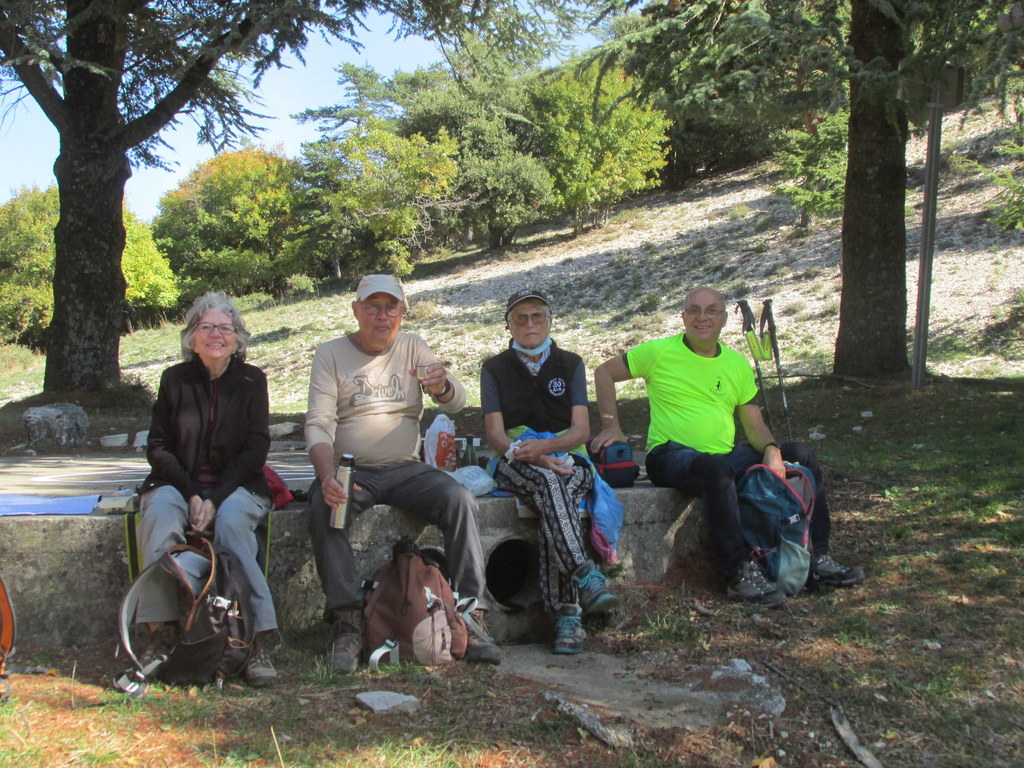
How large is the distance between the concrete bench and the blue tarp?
→ 10cm

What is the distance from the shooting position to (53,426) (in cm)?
952

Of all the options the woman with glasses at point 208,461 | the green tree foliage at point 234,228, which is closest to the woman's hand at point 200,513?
the woman with glasses at point 208,461

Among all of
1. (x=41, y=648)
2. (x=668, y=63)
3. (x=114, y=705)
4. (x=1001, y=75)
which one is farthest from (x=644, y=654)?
(x=668, y=63)

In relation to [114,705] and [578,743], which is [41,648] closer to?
[114,705]

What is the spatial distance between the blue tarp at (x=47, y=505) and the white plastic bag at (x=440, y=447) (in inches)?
67.3

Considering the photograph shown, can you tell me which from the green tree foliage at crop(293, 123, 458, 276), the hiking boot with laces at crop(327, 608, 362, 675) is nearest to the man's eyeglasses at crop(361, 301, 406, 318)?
the hiking boot with laces at crop(327, 608, 362, 675)

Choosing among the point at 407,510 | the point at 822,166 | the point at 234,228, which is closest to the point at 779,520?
the point at 407,510

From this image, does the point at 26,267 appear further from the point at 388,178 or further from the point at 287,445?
the point at 287,445

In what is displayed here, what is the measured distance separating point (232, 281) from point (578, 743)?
140ft

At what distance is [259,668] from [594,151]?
108 feet

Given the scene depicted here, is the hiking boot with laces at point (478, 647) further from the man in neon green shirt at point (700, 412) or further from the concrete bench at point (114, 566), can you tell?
the man in neon green shirt at point (700, 412)

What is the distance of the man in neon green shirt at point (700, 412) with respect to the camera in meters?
4.89

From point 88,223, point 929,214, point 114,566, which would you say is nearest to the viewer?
point 114,566

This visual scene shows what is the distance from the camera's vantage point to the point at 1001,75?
6703 millimetres
